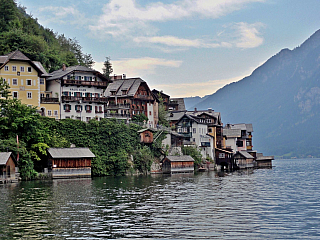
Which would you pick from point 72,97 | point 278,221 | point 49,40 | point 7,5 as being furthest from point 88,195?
point 49,40

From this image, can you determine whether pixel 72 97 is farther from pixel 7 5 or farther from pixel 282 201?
pixel 282 201

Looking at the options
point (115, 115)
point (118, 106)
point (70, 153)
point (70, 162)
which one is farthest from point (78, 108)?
point (70, 162)

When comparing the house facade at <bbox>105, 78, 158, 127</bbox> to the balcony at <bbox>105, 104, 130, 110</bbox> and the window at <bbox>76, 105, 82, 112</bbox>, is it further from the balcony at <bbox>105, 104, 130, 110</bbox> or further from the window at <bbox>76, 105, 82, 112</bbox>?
the window at <bbox>76, 105, 82, 112</bbox>

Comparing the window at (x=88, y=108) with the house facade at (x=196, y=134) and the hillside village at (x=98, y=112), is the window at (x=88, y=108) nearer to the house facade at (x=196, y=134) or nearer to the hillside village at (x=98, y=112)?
the hillside village at (x=98, y=112)

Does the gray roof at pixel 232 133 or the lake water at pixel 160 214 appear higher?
the gray roof at pixel 232 133

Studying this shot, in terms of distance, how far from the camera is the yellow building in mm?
86938

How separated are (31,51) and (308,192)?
79.6 meters

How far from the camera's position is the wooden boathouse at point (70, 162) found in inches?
2891

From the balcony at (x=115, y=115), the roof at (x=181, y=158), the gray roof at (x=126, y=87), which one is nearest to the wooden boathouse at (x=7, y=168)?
the roof at (x=181, y=158)

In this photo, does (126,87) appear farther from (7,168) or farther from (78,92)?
(7,168)

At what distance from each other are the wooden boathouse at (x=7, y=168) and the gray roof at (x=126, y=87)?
4787 cm

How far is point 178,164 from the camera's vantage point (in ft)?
306

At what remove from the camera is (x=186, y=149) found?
10300 centimetres

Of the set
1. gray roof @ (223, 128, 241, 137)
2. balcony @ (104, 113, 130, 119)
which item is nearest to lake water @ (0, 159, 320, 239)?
balcony @ (104, 113, 130, 119)
